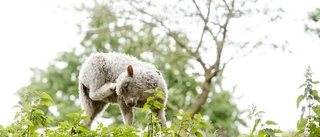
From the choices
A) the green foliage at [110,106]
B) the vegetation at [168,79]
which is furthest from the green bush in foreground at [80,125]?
the green foliage at [110,106]

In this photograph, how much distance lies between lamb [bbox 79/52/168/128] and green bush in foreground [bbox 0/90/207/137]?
3.43 ft

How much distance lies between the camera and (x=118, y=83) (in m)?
4.30

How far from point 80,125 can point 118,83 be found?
1413mm

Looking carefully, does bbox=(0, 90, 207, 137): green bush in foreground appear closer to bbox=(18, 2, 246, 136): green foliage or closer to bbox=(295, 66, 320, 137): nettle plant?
bbox=(295, 66, 320, 137): nettle plant

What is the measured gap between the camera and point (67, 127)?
2.98 metres

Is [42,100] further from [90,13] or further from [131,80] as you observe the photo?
[90,13]

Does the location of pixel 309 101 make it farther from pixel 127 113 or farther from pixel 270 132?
pixel 127 113

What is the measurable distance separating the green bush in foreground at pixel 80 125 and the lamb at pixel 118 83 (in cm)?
105

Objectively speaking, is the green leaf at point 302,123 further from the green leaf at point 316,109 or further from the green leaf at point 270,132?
the green leaf at point 270,132

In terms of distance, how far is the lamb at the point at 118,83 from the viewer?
169 inches

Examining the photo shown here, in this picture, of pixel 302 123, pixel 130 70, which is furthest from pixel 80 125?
pixel 130 70

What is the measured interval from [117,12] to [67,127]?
12234mm

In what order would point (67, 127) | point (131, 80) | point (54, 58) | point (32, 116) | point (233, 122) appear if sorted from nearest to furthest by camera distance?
1. point (67, 127)
2. point (32, 116)
3. point (131, 80)
4. point (233, 122)
5. point (54, 58)

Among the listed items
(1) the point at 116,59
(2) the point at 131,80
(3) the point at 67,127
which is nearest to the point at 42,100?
(3) the point at 67,127
